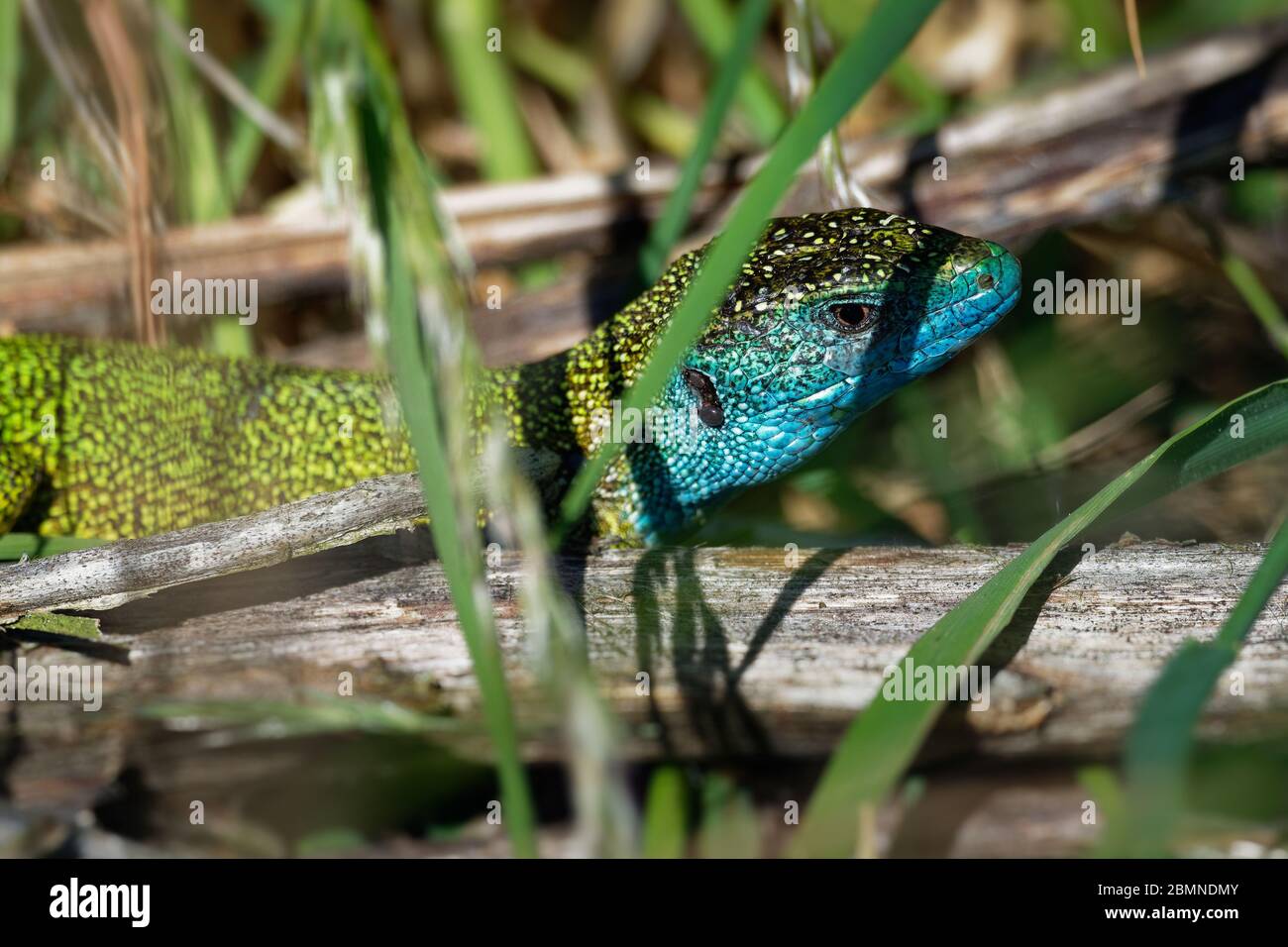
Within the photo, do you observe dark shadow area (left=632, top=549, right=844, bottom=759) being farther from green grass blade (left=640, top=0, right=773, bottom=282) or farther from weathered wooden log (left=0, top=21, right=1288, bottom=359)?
weathered wooden log (left=0, top=21, right=1288, bottom=359)

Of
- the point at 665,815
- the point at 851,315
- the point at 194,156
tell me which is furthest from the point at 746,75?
A: the point at 665,815

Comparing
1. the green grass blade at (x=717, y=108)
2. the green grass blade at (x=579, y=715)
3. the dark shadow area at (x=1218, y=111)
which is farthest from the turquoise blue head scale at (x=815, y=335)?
the green grass blade at (x=579, y=715)

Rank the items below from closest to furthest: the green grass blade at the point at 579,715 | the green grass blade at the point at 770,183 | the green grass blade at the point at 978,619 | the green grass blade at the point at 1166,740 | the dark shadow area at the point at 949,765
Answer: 1. the green grass blade at the point at 579,715
2. the green grass blade at the point at 1166,740
3. the green grass blade at the point at 978,619
4. the green grass blade at the point at 770,183
5. the dark shadow area at the point at 949,765

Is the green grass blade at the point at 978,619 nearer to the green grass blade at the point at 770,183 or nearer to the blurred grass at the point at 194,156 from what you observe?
the green grass blade at the point at 770,183

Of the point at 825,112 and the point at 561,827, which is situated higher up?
the point at 825,112

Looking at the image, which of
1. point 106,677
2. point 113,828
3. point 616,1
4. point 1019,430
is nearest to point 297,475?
point 106,677

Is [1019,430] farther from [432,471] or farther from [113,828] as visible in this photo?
[113,828]

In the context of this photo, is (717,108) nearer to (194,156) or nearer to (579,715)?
(579,715)
